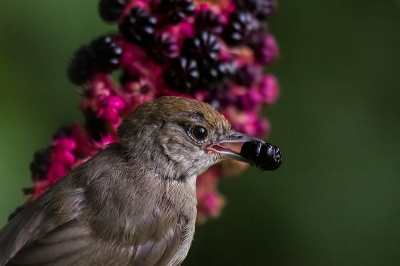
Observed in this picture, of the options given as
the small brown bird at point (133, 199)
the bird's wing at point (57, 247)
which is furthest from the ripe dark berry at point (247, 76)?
the bird's wing at point (57, 247)

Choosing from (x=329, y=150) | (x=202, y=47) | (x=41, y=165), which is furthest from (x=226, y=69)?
(x=329, y=150)

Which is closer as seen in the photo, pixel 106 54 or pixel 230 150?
pixel 106 54

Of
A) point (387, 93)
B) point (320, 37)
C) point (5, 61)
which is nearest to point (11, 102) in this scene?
point (5, 61)

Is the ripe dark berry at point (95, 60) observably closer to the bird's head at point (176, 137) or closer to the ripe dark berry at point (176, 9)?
the ripe dark berry at point (176, 9)

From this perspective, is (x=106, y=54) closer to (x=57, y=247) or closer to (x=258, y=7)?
(x=258, y=7)

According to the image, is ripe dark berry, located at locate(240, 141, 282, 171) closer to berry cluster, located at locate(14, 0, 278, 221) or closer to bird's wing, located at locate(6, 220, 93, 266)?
berry cluster, located at locate(14, 0, 278, 221)

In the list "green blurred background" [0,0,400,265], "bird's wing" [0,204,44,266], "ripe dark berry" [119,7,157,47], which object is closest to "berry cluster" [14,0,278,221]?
"ripe dark berry" [119,7,157,47]

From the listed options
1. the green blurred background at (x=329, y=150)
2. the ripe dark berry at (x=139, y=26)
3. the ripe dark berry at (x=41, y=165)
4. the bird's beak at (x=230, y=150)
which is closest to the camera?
the ripe dark berry at (x=139, y=26)
